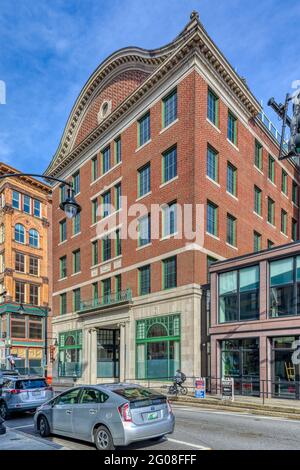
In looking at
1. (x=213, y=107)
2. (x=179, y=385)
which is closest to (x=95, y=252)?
(x=213, y=107)

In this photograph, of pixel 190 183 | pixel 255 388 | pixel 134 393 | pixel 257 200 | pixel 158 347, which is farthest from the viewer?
pixel 257 200

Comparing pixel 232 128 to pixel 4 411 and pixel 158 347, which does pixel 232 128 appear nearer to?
pixel 158 347

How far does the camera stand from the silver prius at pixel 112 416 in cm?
958

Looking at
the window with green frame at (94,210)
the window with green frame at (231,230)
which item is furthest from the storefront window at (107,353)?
the window with green frame at (231,230)

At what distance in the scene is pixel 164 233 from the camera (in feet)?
98.6

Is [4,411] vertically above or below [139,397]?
below

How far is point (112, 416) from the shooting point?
32.0 feet

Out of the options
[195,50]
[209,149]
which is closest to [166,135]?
[209,149]

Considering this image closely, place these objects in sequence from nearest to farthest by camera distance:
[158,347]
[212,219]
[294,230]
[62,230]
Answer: [158,347]
[212,219]
[294,230]
[62,230]

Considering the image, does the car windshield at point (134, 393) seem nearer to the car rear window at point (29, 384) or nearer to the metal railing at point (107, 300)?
the car rear window at point (29, 384)

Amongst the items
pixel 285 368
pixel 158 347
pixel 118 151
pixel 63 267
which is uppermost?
pixel 118 151

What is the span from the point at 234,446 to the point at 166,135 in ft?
77.8

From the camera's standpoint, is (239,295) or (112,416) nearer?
(112,416)

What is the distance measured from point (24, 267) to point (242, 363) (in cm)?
4406
